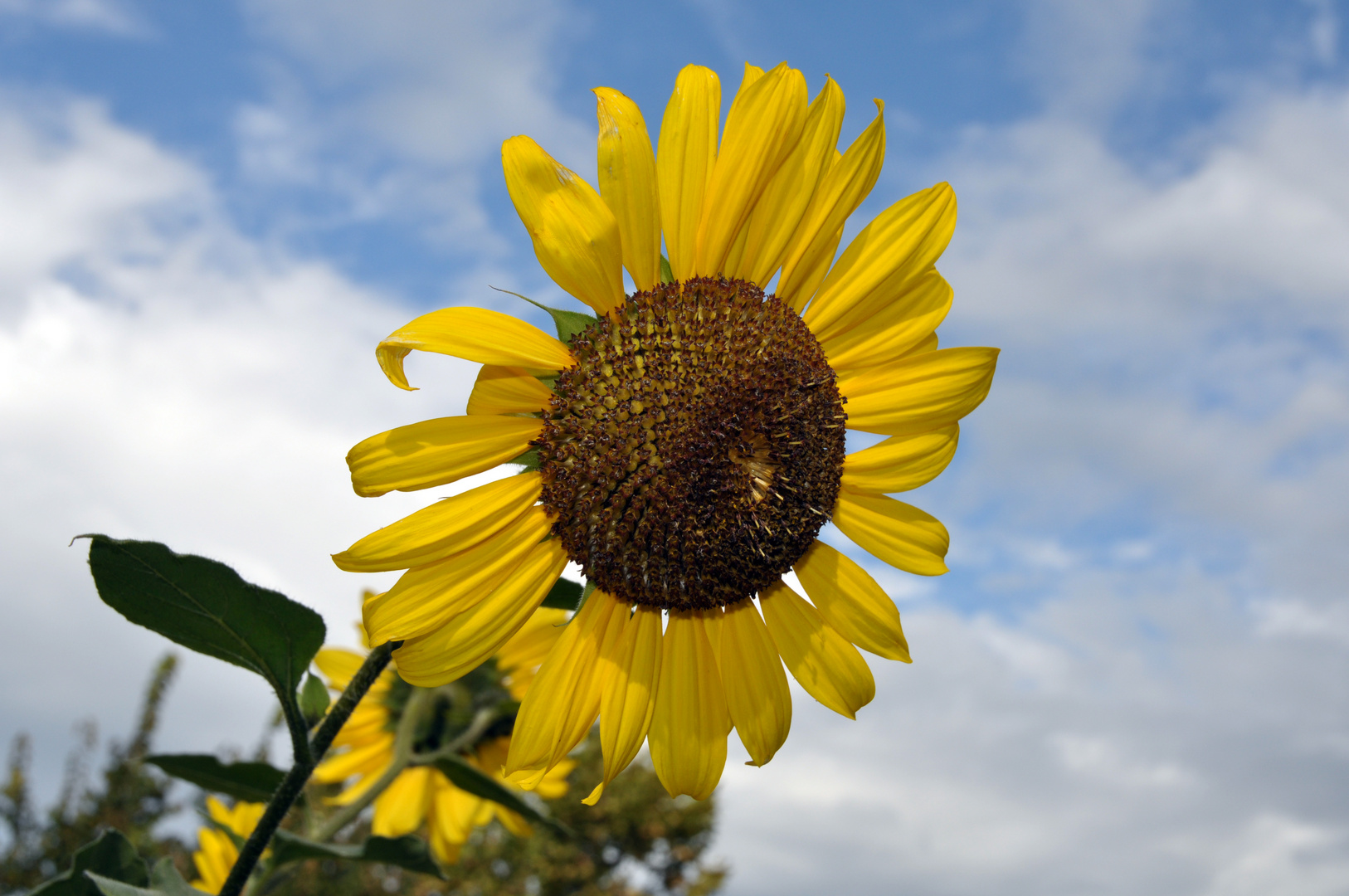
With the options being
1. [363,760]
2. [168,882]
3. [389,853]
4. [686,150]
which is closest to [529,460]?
[686,150]

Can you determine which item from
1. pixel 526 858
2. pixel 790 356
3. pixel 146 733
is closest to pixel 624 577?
pixel 790 356

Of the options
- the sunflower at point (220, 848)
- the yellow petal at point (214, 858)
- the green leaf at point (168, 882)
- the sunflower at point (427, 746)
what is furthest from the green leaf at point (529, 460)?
the yellow petal at point (214, 858)

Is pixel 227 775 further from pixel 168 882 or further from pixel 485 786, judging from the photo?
pixel 485 786

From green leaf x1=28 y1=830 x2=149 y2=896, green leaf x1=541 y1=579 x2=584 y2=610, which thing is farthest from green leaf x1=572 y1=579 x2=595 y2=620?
green leaf x1=28 y1=830 x2=149 y2=896

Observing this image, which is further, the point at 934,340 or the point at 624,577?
the point at 934,340

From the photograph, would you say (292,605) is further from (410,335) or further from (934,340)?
(934,340)
